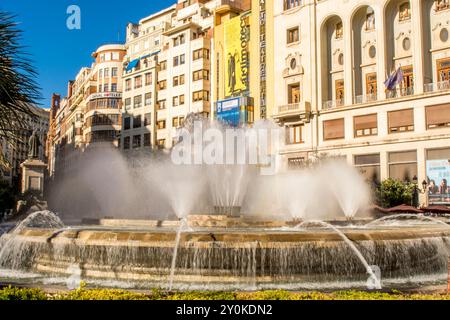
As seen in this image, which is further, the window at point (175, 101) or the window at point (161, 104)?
the window at point (161, 104)

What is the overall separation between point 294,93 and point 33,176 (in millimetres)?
26436

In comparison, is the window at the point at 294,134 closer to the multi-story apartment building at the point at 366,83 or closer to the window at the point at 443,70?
the multi-story apartment building at the point at 366,83

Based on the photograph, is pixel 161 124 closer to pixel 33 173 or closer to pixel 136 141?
pixel 136 141

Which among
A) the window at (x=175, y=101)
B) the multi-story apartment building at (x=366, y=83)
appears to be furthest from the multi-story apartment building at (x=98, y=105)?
the multi-story apartment building at (x=366, y=83)

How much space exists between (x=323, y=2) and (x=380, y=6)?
6543mm

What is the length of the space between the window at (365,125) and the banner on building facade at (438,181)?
19.4 ft

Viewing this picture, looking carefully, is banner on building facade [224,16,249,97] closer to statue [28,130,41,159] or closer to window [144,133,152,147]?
window [144,133,152,147]

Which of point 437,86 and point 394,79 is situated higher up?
point 394,79

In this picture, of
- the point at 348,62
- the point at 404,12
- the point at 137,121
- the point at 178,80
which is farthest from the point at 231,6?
the point at 404,12

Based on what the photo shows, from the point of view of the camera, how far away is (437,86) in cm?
3806

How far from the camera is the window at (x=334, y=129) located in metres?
43.7

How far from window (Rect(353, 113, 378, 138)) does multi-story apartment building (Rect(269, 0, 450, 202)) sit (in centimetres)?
9
